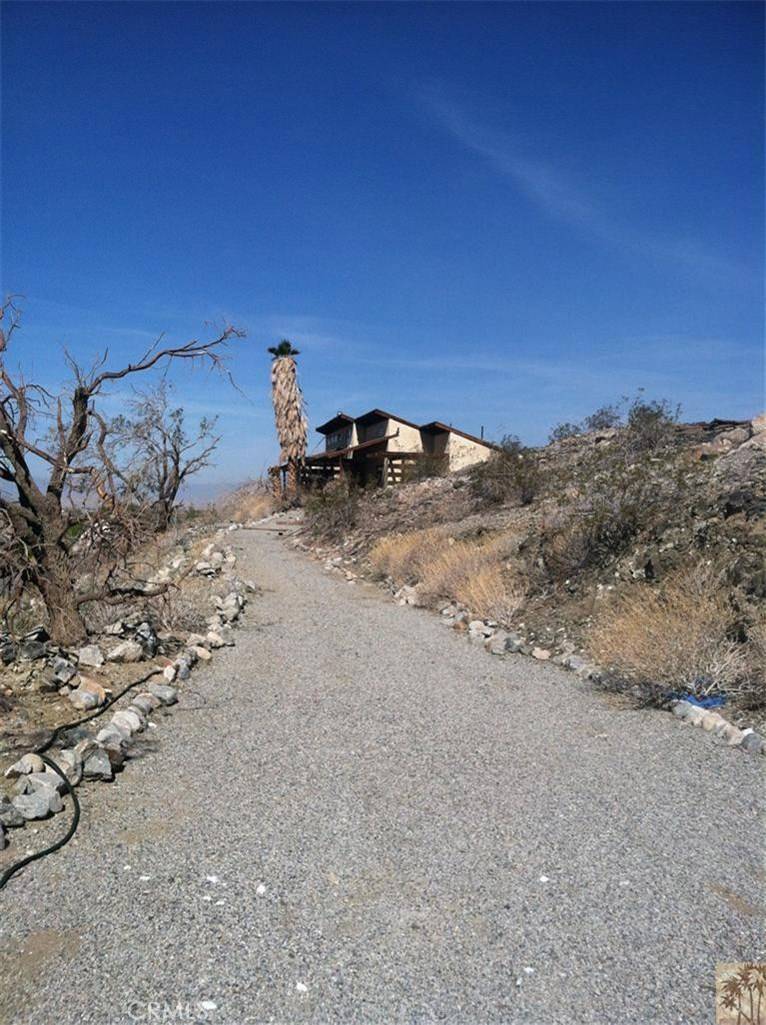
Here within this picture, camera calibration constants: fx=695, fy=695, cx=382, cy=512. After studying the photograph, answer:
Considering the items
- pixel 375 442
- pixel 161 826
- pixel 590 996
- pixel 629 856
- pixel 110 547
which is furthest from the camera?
pixel 375 442

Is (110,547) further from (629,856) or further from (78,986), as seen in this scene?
(629,856)

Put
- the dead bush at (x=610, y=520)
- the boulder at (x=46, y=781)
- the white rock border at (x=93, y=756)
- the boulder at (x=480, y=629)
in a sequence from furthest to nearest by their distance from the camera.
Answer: the dead bush at (x=610, y=520)
the boulder at (x=480, y=629)
the boulder at (x=46, y=781)
the white rock border at (x=93, y=756)

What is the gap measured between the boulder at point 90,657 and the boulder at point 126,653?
26 cm

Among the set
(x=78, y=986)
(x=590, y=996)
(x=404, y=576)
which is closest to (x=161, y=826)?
(x=78, y=986)

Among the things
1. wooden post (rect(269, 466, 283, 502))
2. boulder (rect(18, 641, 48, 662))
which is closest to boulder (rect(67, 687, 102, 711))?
boulder (rect(18, 641, 48, 662))

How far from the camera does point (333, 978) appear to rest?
2805mm

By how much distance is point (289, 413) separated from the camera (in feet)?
127

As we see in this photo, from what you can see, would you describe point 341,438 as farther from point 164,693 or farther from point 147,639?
point 164,693

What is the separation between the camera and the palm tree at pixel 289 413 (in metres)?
38.5

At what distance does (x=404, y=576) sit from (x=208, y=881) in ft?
34.8

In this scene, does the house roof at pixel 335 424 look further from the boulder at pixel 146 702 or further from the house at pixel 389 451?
the boulder at pixel 146 702

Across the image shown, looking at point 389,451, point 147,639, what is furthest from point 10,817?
point 389,451

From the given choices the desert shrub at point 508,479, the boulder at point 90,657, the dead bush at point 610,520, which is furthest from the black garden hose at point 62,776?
the desert shrub at point 508,479

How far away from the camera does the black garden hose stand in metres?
3.52
